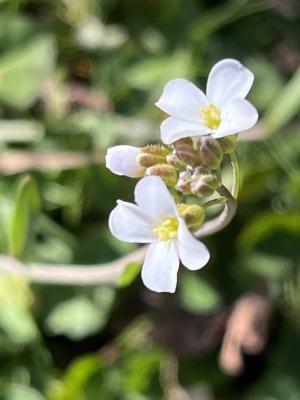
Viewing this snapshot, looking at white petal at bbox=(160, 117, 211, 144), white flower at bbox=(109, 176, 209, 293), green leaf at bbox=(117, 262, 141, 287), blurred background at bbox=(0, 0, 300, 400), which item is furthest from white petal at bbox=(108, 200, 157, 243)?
blurred background at bbox=(0, 0, 300, 400)

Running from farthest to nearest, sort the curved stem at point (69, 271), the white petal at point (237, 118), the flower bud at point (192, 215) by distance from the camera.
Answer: the curved stem at point (69, 271), the flower bud at point (192, 215), the white petal at point (237, 118)

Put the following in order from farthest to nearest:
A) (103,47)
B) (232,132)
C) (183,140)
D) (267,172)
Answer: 1. (103,47)
2. (267,172)
3. (183,140)
4. (232,132)

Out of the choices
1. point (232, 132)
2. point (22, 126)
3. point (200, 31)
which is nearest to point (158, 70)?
point (200, 31)

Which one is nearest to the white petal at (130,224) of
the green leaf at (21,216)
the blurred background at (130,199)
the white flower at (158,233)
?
the white flower at (158,233)

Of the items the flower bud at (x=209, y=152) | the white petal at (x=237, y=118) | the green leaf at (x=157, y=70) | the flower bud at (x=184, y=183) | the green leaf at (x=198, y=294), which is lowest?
the green leaf at (x=198, y=294)

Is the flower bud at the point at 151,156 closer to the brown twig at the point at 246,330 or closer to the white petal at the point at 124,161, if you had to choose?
the white petal at the point at 124,161

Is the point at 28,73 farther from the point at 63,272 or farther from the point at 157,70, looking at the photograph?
the point at 63,272

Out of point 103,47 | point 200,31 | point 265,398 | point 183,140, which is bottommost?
point 265,398

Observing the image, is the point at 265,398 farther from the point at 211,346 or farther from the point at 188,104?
the point at 188,104
